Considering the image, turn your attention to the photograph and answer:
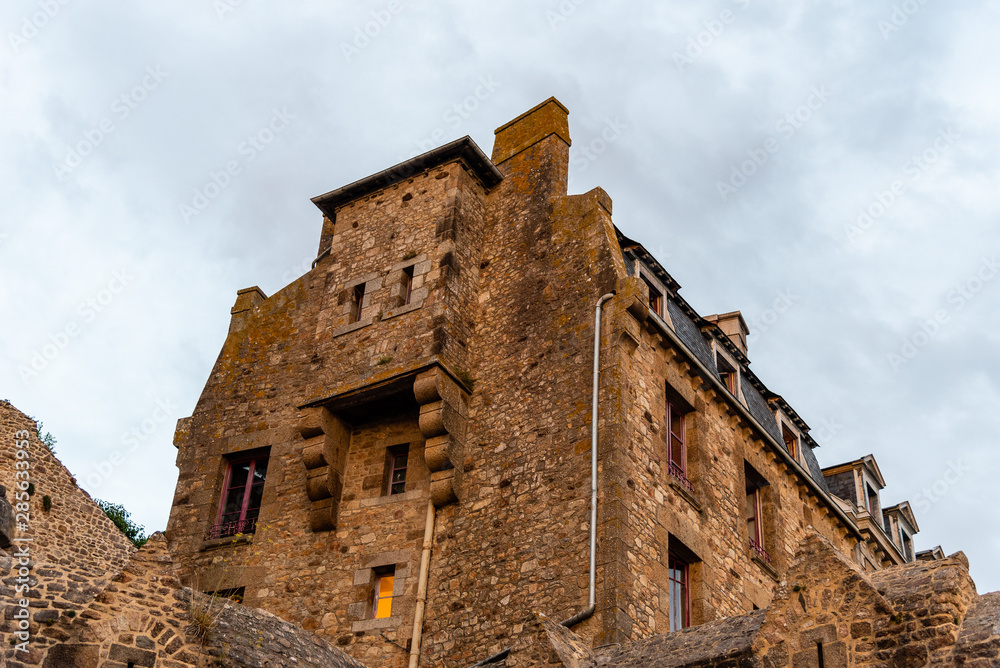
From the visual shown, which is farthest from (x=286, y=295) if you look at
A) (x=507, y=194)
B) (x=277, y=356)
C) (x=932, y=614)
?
(x=932, y=614)

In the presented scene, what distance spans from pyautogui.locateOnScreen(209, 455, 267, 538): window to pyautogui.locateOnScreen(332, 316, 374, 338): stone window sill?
2342 mm

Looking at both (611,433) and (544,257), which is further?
(544,257)

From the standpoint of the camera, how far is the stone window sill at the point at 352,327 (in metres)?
17.1

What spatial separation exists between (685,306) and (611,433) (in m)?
4.89

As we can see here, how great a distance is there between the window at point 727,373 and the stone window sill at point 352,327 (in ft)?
19.9

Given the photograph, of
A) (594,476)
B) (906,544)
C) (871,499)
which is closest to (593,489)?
(594,476)

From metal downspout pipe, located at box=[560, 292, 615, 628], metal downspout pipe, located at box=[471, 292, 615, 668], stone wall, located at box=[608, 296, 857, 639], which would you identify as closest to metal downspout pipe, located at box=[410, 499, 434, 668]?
metal downspout pipe, located at box=[471, 292, 615, 668]

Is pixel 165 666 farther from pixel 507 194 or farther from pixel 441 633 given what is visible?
pixel 507 194

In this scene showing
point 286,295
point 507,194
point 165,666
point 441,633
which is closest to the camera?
point 165,666

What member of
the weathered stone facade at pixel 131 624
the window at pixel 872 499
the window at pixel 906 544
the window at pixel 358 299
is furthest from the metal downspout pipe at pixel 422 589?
the window at pixel 906 544

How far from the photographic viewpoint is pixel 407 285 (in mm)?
17344

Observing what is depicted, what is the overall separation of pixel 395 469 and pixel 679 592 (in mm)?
4451

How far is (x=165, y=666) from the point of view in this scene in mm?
8492

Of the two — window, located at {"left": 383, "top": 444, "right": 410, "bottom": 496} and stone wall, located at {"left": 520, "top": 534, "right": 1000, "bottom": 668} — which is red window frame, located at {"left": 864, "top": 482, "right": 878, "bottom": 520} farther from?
stone wall, located at {"left": 520, "top": 534, "right": 1000, "bottom": 668}
